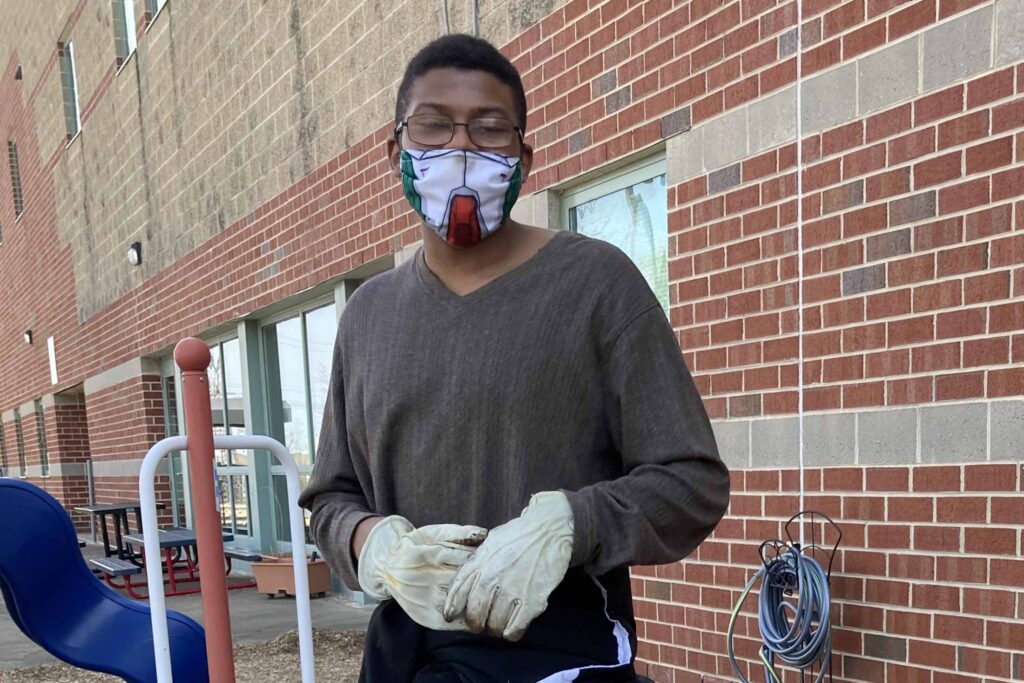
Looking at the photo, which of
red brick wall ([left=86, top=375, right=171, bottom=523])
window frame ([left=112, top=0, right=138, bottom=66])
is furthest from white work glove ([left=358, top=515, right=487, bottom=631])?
window frame ([left=112, top=0, right=138, bottom=66])

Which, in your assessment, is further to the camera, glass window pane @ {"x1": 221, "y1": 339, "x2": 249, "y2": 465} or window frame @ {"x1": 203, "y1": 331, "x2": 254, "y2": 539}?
glass window pane @ {"x1": 221, "y1": 339, "x2": 249, "y2": 465}

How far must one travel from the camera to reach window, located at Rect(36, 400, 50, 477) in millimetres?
15349

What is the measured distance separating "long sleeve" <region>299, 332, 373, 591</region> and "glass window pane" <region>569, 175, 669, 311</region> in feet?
8.01

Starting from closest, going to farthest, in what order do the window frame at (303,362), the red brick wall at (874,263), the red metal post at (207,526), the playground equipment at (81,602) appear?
the red metal post at (207,526)
the playground equipment at (81,602)
the red brick wall at (874,263)
the window frame at (303,362)

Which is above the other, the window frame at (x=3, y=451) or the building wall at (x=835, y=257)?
the building wall at (x=835, y=257)

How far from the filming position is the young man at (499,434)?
1.22 metres

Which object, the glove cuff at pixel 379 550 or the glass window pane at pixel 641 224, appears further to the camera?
the glass window pane at pixel 641 224

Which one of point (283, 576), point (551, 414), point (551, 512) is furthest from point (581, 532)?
point (283, 576)

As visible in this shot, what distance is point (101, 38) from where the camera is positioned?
413 inches

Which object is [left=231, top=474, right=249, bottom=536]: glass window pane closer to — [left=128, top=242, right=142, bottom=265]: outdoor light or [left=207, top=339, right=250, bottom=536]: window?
[left=207, top=339, right=250, bottom=536]: window

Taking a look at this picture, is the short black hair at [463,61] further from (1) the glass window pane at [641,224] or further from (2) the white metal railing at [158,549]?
(1) the glass window pane at [641,224]

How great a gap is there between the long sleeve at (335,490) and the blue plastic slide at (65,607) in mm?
1028

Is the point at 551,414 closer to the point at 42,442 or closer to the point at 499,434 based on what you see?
the point at 499,434

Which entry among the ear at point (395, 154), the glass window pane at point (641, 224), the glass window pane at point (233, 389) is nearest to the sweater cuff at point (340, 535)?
the ear at point (395, 154)
